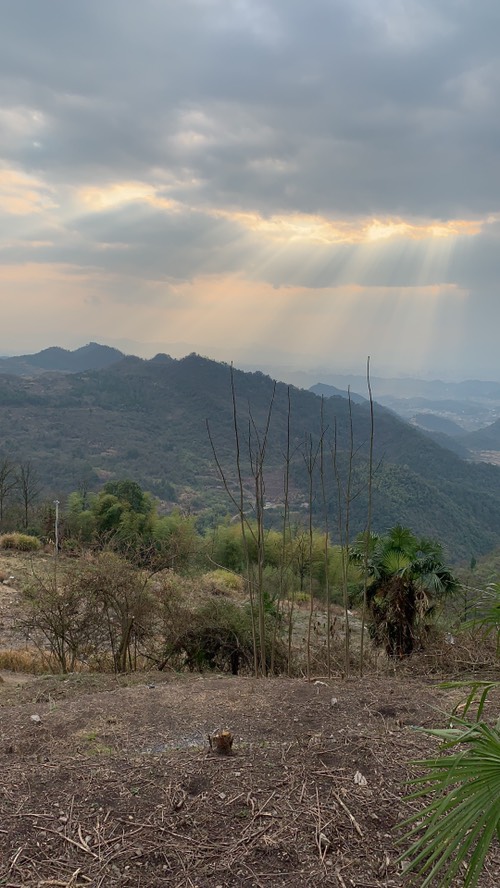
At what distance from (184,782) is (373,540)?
4.74 meters

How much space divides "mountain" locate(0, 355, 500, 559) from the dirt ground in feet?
111

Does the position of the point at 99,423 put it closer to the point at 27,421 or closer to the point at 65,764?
the point at 27,421

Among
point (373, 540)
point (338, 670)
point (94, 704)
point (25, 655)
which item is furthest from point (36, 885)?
point (25, 655)

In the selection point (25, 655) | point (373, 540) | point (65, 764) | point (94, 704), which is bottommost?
point (25, 655)

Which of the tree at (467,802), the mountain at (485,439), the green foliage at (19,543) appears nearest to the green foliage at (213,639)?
the tree at (467,802)

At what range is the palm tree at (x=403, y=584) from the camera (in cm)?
703

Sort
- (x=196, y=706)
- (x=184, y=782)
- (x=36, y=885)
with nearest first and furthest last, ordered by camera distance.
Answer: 1. (x=36, y=885)
2. (x=184, y=782)
3. (x=196, y=706)

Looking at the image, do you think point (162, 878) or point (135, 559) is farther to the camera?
point (135, 559)

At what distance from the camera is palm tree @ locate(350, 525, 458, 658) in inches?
277

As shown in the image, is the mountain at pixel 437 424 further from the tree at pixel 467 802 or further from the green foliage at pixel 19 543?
the tree at pixel 467 802

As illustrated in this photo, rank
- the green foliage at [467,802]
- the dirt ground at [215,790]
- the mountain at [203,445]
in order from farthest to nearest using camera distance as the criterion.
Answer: the mountain at [203,445] → the dirt ground at [215,790] → the green foliage at [467,802]

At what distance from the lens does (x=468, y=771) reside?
122cm

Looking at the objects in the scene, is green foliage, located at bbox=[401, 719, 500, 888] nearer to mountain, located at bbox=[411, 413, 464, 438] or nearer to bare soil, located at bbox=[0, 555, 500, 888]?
bare soil, located at bbox=[0, 555, 500, 888]

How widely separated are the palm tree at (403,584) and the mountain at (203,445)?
30778mm
